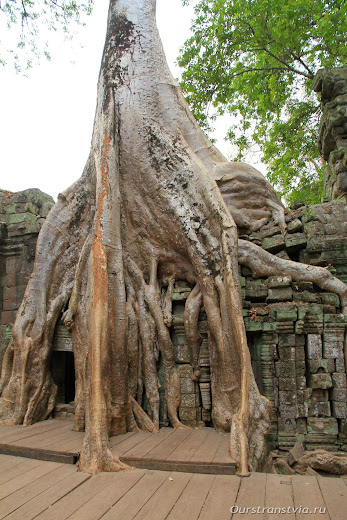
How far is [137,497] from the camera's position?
2.01 m

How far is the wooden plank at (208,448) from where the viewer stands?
2.45m

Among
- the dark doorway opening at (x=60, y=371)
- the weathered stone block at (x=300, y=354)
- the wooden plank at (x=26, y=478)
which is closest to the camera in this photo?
the wooden plank at (x=26, y=478)

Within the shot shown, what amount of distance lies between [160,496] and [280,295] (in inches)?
92.9

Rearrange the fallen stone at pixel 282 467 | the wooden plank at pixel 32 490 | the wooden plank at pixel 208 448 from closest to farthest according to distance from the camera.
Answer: the wooden plank at pixel 32 490
the wooden plank at pixel 208 448
the fallen stone at pixel 282 467

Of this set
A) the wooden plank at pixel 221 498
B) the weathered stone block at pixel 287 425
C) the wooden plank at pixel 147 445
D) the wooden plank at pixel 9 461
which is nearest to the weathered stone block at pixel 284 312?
the weathered stone block at pixel 287 425

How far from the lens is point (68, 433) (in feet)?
10.5

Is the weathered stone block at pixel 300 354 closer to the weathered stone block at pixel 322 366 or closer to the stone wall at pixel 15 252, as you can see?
the weathered stone block at pixel 322 366

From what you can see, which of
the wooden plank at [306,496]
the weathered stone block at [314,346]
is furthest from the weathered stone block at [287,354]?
the wooden plank at [306,496]

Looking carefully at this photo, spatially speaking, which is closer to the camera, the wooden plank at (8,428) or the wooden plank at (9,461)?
the wooden plank at (9,461)

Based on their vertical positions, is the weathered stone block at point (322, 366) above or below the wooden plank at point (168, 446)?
above

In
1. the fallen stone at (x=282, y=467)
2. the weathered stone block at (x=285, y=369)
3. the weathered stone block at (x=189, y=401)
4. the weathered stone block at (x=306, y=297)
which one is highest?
the weathered stone block at (x=306, y=297)

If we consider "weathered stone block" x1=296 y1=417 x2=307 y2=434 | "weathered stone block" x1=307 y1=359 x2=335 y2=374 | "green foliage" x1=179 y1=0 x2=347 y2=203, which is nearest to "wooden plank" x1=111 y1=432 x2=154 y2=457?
"weathered stone block" x1=296 y1=417 x2=307 y2=434

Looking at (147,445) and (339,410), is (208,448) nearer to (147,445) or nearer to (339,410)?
(147,445)

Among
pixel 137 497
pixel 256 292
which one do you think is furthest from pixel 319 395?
pixel 137 497
